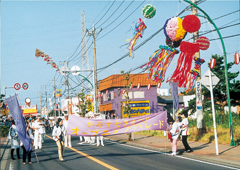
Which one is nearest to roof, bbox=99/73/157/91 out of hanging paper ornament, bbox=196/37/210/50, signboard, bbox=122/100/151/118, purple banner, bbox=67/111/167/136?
signboard, bbox=122/100/151/118

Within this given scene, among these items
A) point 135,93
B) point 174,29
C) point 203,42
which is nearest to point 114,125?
point 174,29

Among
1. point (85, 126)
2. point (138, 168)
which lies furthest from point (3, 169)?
point (138, 168)

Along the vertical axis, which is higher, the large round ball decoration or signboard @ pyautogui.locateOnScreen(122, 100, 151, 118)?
the large round ball decoration

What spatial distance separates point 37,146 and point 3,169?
750cm

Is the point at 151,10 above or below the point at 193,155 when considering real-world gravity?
above

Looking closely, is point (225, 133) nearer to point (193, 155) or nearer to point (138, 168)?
point (193, 155)

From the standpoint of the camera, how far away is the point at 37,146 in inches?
755

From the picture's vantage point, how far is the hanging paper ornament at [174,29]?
13031mm

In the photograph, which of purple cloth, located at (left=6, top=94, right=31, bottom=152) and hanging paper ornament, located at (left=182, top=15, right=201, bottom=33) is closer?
purple cloth, located at (left=6, top=94, right=31, bottom=152)

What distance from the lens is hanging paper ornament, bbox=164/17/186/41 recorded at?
42.8 ft

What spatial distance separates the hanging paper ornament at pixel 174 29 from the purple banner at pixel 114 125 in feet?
Answer: 11.3

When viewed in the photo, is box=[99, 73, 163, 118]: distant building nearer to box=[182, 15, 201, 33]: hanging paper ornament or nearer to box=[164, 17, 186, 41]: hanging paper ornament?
box=[164, 17, 186, 41]: hanging paper ornament

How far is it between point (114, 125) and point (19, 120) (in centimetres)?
423

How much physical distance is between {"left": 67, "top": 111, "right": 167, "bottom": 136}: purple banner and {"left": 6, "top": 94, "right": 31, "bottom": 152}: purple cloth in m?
2.06
